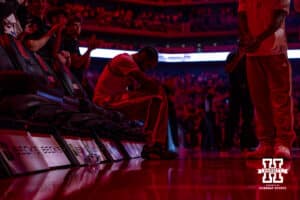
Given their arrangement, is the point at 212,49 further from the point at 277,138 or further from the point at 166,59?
the point at 277,138

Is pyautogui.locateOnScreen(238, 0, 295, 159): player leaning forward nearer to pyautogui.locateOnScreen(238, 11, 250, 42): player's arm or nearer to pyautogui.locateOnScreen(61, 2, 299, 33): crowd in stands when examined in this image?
pyautogui.locateOnScreen(238, 11, 250, 42): player's arm

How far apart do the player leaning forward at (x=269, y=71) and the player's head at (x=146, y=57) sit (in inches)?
36.5

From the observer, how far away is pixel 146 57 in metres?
3.30

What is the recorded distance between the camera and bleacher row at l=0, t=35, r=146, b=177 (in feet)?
5.28

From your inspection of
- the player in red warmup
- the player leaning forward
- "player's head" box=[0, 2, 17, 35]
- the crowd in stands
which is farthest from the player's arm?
the crowd in stands

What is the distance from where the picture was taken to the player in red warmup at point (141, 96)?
10.1 feet

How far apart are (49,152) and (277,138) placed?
1052 millimetres

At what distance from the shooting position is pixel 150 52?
328 centimetres

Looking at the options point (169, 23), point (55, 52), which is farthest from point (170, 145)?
point (169, 23)

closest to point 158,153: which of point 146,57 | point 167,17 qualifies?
point 146,57

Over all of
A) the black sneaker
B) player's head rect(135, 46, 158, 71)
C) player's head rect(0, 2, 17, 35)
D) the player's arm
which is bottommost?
the black sneaker

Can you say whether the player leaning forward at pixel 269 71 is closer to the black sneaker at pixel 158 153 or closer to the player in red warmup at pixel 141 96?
the black sneaker at pixel 158 153

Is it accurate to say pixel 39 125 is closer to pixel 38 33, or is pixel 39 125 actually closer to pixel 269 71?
pixel 269 71

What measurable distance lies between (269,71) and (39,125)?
112 centimetres
